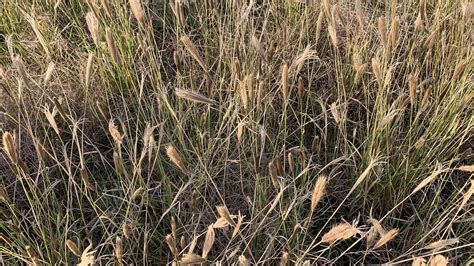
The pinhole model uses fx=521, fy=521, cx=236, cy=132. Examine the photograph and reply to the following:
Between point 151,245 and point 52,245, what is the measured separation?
0.24 meters

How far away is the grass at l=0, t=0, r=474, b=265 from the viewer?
1208 millimetres

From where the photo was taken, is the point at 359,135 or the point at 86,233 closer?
the point at 86,233

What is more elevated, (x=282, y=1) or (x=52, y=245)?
(x=282, y=1)

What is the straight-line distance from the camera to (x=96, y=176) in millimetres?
1489

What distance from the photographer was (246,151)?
1.48 m

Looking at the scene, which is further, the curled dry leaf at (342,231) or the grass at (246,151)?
the grass at (246,151)

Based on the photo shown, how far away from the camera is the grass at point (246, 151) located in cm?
121

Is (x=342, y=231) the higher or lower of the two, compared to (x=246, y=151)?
higher

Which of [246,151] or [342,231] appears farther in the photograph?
[246,151]

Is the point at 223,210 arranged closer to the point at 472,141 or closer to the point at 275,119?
the point at 275,119

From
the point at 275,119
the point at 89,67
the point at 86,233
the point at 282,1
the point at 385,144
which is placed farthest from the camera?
the point at 282,1

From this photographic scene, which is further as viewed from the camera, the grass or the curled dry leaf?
the grass

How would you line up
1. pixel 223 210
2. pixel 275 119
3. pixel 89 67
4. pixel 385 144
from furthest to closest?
1. pixel 275 119
2. pixel 385 144
3. pixel 89 67
4. pixel 223 210

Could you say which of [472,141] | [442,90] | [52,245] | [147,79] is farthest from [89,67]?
[472,141]
